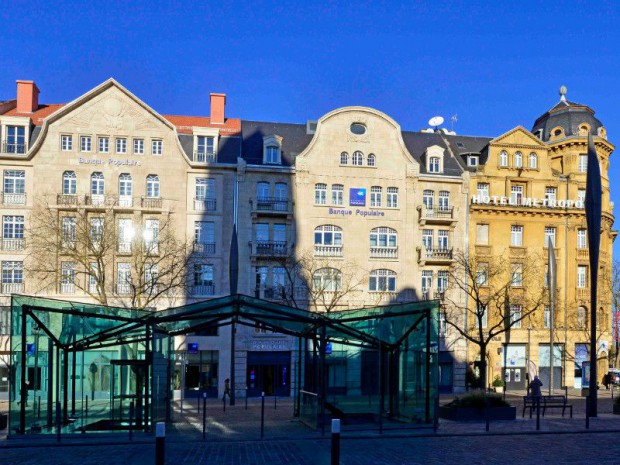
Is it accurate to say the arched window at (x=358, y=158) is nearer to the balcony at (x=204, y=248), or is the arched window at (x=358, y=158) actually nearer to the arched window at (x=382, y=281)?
the arched window at (x=382, y=281)

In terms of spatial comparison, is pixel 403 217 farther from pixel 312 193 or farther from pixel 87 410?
pixel 87 410

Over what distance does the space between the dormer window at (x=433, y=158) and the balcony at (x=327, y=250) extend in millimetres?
8454

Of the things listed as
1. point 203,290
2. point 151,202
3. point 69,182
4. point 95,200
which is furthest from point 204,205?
point 69,182

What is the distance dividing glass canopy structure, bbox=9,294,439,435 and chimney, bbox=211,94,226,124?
91.0 feet

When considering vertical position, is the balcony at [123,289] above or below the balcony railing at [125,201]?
below

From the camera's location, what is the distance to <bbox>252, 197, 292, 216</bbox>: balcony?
46781 millimetres

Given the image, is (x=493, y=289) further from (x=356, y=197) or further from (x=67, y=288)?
(x=67, y=288)

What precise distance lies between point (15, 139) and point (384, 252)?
23.7m

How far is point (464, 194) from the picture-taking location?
5041 cm

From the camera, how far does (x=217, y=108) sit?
52.3 metres

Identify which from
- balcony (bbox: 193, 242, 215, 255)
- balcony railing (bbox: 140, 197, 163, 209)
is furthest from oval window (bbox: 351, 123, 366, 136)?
balcony railing (bbox: 140, 197, 163, 209)

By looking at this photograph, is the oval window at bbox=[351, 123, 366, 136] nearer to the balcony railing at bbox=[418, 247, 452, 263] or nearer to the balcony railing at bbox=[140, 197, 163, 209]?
the balcony railing at bbox=[418, 247, 452, 263]

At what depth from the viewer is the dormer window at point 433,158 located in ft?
166

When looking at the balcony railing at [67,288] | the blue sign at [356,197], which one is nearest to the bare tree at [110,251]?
the balcony railing at [67,288]
